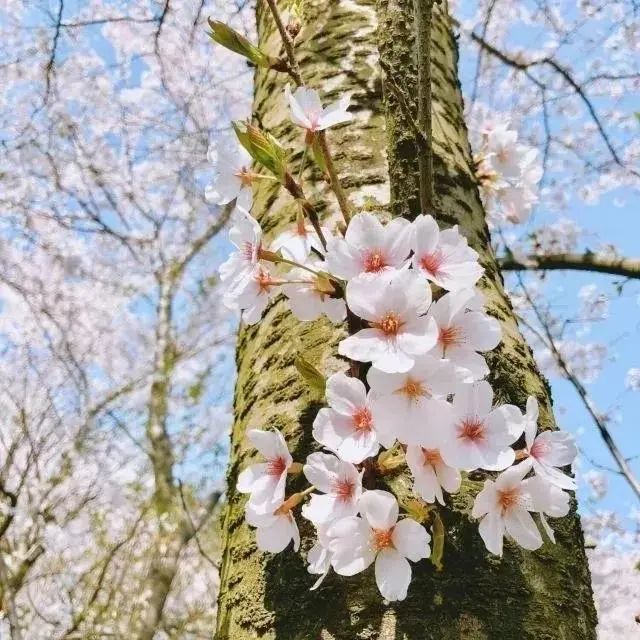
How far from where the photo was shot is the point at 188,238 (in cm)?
917

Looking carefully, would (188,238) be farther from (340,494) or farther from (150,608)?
(340,494)

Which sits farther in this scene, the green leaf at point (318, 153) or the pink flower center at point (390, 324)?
the green leaf at point (318, 153)

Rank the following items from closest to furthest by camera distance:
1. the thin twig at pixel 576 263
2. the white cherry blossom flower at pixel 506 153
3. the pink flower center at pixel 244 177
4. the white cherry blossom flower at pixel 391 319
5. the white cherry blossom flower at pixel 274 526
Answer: the white cherry blossom flower at pixel 391 319
the white cherry blossom flower at pixel 274 526
the pink flower center at pixel 244 177
the white cherry blossom flower at pixel 506 153
the thin twig at pixel 576 263

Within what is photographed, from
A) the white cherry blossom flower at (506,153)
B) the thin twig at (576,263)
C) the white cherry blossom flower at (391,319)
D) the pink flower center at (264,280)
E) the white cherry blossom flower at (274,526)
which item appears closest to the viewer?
the white cherry blossom flower at (391,319)

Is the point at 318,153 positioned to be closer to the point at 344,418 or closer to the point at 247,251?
the point at 247,251

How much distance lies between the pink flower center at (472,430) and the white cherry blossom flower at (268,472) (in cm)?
21

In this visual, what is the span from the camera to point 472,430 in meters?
0.67

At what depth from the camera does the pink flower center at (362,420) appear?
0.69 m

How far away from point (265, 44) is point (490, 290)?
A: 1151mm

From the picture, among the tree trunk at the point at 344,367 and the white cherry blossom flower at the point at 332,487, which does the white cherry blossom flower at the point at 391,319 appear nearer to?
the white cherry blossom flower at the point at 332,487

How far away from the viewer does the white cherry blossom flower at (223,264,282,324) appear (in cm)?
84

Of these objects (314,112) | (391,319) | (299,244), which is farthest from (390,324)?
(314,112)

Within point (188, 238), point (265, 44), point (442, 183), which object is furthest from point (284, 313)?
point (188, 238)

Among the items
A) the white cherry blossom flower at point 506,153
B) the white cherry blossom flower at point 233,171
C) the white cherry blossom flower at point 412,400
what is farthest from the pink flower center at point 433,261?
the white cherry blossom flower at point 506,153
